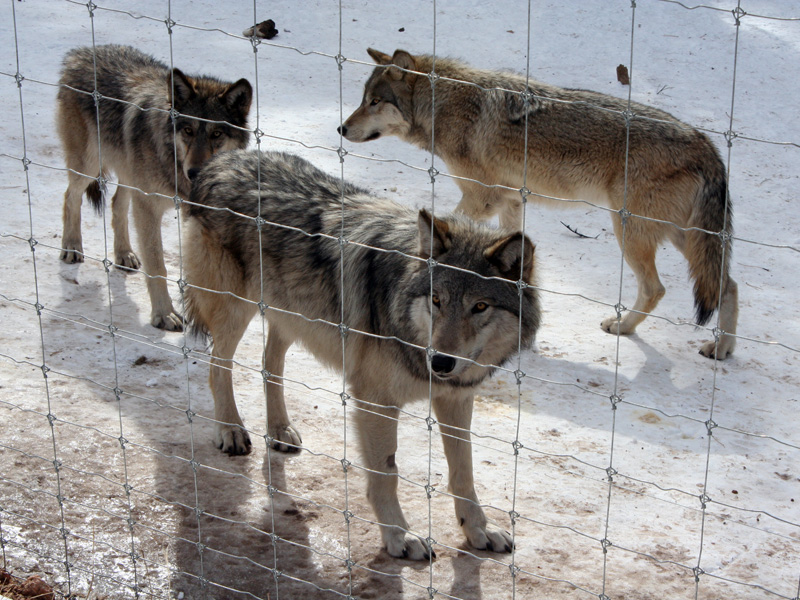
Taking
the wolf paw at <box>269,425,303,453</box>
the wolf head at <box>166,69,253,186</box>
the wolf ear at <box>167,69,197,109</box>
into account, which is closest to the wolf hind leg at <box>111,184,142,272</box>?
the wolf head at <box>166,69,253,186</box>

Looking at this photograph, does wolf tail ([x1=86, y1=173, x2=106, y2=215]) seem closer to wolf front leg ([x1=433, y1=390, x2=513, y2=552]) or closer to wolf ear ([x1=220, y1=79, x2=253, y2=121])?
wolf ear ([x1=220, y1=79, x2=253, y2=121])

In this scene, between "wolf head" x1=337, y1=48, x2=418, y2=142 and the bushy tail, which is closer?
the bushy tail

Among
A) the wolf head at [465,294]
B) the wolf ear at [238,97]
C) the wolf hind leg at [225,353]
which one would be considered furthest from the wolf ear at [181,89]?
the wolf head at [465,294]

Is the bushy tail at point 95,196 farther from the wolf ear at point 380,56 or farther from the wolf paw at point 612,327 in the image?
the wolf paw at point 612,327

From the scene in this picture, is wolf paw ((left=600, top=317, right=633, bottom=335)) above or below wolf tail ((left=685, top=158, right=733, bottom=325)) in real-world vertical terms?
below

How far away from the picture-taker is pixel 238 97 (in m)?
5.24

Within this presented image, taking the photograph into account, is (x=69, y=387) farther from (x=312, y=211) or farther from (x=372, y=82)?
(x=372, y=82)

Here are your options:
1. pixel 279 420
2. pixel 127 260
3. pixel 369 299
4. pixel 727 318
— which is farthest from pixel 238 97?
pixel 727 318

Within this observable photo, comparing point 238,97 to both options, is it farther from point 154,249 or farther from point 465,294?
point 465,294

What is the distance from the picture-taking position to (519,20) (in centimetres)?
978

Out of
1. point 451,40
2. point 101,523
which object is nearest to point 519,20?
point 451,40

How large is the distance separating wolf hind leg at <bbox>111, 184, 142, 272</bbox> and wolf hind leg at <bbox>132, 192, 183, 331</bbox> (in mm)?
483

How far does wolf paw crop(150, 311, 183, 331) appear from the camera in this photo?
542 cm

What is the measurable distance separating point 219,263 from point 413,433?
1260 mm
